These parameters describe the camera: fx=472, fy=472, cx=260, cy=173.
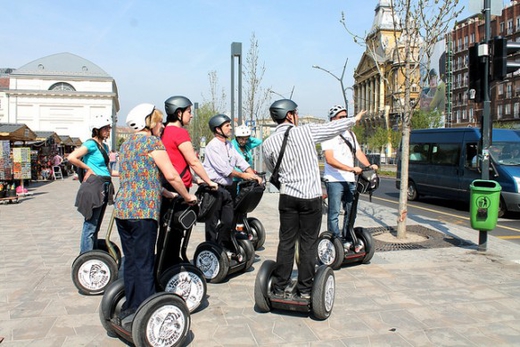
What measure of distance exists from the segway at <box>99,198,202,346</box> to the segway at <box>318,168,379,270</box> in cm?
189

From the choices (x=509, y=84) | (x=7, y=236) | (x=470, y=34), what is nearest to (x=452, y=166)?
(x=7, y=236)

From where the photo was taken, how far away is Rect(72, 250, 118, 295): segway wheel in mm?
4930

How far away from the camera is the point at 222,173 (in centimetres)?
571

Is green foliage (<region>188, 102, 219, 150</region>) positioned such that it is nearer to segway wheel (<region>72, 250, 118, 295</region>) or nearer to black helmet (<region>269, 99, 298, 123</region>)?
segway wheel (<region>72, 250, 118, 295</region>)

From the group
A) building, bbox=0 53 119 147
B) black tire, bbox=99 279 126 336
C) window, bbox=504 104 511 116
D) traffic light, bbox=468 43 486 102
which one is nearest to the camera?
black tire, bbox=99 279 126 336

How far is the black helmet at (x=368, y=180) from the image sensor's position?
18.9 feet

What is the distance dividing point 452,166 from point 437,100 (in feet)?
90.1

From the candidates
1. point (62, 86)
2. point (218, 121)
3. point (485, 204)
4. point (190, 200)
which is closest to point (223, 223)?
point (218, 121)

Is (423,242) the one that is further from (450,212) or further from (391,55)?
(450,212)

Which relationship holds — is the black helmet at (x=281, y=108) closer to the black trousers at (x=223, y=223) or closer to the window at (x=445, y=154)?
the black trousers at (x=223, y=223)

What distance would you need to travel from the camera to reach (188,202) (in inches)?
155

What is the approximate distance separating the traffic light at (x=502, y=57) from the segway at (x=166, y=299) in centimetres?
492

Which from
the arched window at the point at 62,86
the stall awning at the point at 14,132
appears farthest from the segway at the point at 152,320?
the arched window at the point at 62,86

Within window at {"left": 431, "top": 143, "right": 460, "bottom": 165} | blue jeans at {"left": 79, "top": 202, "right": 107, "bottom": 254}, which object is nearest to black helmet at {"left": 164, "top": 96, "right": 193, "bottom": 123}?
blue jeans at {"left": 79, "top": 202, "right": 107, "bottom": 254}
